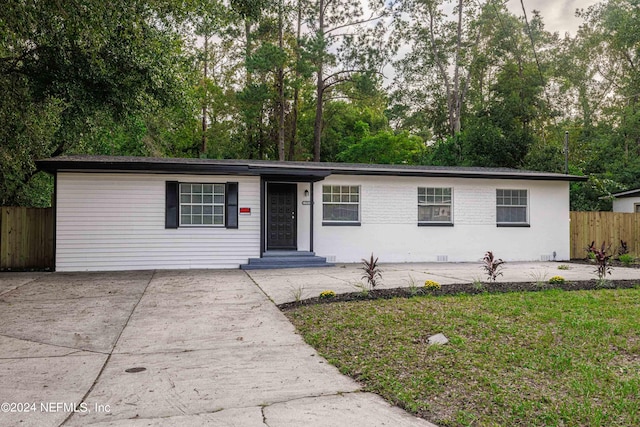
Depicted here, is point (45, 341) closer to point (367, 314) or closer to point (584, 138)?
point (367, 314)

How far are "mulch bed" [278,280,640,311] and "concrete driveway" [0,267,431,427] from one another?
0.97 meters

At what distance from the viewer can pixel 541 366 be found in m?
4.11

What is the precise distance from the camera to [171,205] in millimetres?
12164

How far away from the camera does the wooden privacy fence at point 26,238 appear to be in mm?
12016

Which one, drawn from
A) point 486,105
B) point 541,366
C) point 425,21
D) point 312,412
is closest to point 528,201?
point 486,105

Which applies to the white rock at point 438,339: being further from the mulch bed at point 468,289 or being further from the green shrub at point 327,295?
the green shrub at point 327,295

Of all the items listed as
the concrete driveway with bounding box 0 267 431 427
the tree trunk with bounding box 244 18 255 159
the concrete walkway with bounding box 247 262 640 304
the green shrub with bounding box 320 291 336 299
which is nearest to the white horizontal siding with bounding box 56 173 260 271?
the concrete walkway with bounding box 247 262 640 304

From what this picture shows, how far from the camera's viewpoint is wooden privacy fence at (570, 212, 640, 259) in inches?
619

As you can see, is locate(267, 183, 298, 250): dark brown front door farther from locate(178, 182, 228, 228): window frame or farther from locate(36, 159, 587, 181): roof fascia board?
locate(178, 182, 228, 228): window frame

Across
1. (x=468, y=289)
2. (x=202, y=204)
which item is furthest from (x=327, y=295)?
(x=202, y=204)

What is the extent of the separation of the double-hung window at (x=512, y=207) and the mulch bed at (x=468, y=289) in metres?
5.75

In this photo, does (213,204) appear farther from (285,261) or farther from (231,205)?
(285,261)

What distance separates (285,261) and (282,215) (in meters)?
1.67

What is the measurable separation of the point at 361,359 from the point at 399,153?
2308 cm
